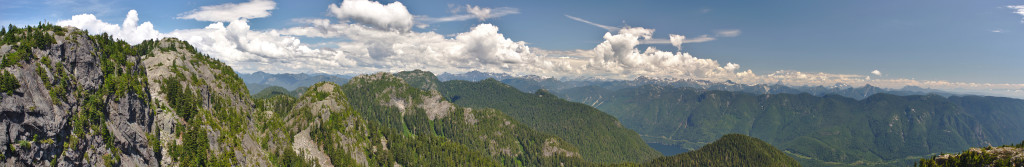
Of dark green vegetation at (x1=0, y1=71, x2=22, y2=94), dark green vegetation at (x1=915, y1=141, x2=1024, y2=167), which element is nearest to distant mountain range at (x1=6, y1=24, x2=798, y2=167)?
dark green vegetation at (x1=0, y1=71, x2=22, y2=94)

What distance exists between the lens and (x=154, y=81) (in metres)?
86.6

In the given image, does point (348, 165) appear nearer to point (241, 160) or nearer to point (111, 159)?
point (241, 160)

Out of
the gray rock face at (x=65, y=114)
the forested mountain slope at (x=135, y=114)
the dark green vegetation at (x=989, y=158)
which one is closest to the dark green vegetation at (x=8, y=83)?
the forested mountain slope at (x=135, y=114)

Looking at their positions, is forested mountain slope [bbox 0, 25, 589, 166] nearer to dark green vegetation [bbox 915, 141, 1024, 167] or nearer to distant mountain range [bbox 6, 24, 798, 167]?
distant mountain range [bbox 6, 24, 798, 167]

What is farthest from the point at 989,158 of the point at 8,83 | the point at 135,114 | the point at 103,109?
the point at 135,114

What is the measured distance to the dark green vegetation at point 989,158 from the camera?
245ft

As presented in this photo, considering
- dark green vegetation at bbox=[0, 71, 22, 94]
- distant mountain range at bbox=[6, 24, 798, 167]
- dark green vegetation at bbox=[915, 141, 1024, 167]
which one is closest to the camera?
dark green vegetation at bbox=[0, 71, 22, 94]

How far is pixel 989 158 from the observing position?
260ft

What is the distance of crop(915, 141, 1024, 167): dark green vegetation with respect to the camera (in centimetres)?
7475

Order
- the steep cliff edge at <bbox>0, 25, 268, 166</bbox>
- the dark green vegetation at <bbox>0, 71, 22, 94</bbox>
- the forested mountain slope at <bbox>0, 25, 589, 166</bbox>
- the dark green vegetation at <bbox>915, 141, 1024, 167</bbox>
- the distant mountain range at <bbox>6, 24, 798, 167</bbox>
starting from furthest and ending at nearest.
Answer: the dark green vegetation at <bbox>915, 141, 1024, 167</bbox>, the forested mountain slope at <bbox>0, 25, 589, 166</bbox>, the distant mountain range at <bbox>6, 24, 798, 167</bbox>, the steep cliff edge at <bbox>0, 25, 268, 166</bbox>, the dark green vegetation at <bbox>0, 71, 22, 94</bbox>

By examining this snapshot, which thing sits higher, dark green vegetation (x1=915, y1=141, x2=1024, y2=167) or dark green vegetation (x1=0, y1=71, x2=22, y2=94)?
dark green vegetation (x1=0, y1=71, x2=22, y2=94)

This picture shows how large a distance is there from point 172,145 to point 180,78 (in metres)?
30.2

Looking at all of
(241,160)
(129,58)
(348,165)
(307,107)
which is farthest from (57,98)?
(307,107)

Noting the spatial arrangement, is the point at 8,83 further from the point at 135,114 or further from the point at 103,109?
the point at 135,114
